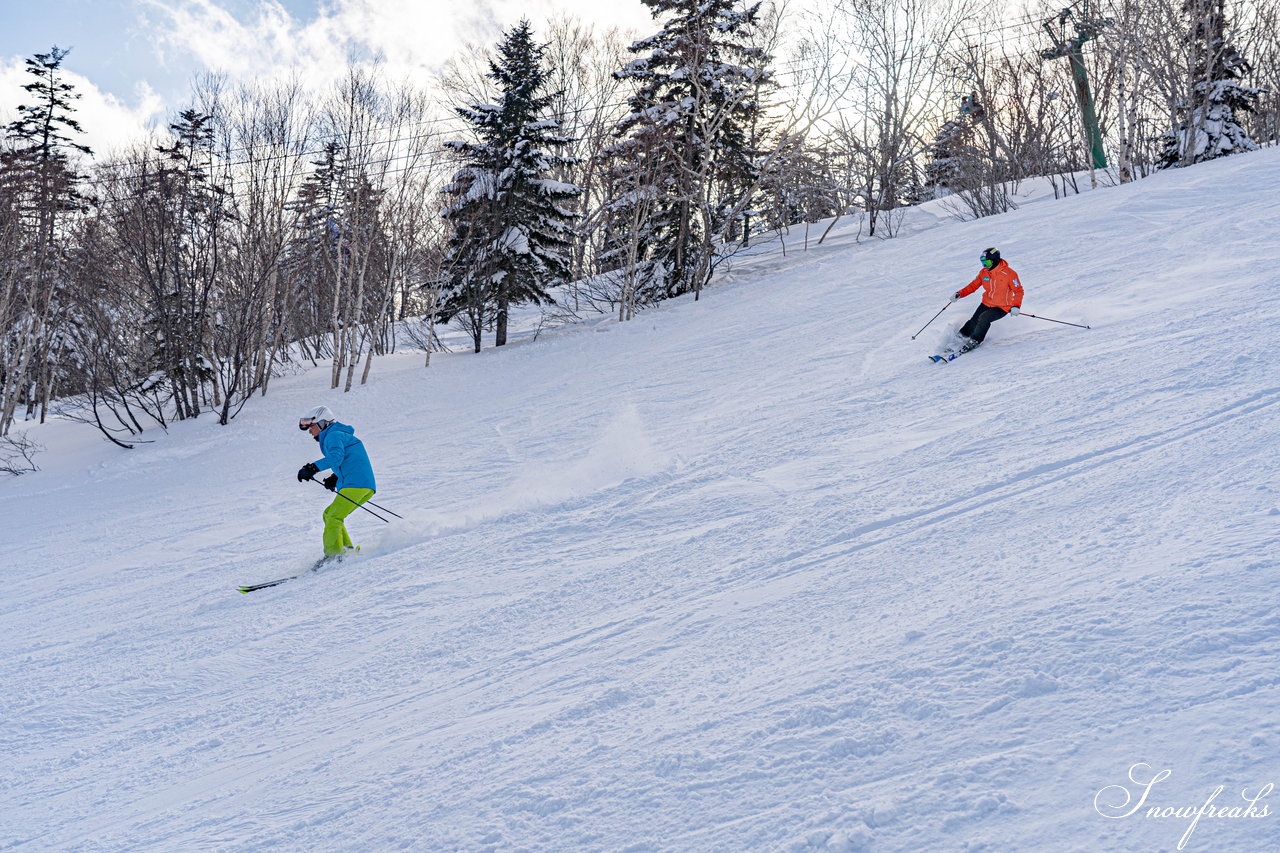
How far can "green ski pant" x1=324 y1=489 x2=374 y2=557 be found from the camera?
7.24m

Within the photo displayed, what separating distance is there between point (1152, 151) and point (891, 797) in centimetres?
3539

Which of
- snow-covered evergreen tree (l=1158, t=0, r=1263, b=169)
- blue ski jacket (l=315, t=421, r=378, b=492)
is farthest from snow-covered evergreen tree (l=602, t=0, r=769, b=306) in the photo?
blue ski jacket (l=315, t=421, r=378, b=492)

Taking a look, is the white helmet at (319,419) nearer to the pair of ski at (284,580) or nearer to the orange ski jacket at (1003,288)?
the pair of ski at (284,580)

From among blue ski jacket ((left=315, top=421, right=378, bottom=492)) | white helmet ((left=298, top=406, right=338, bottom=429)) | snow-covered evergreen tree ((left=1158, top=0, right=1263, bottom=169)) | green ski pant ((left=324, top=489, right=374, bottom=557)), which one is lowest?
green ski pant ((left=324, top=489, right=374, bottom=557))

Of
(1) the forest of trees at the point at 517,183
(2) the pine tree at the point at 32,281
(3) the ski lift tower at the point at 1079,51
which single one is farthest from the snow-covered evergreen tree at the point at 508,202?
(3) the ski lift tower at the point at 1079,51

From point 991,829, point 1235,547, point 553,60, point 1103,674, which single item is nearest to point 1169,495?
point 1235,547

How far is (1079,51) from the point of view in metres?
24.8

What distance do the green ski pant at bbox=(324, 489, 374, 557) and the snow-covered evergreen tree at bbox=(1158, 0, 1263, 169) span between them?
82.1 feet

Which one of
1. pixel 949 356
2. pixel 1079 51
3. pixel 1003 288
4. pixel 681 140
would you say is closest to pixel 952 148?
pixel 1079 51

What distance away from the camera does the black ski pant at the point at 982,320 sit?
9654 millimetres

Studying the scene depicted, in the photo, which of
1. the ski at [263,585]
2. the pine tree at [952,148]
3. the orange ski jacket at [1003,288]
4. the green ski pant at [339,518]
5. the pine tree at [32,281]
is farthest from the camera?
the pine tree at [952,148]

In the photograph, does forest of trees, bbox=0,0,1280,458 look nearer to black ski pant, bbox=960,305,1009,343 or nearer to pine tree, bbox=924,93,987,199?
pine tree, bbox=924,93,987,199

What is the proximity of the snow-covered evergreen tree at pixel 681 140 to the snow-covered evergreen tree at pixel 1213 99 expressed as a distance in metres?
12.3

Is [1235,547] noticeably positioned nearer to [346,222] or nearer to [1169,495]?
[1169,495]
